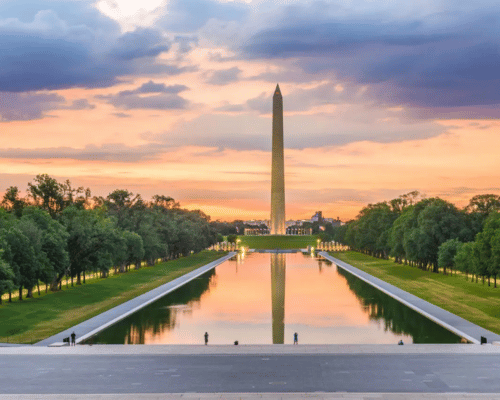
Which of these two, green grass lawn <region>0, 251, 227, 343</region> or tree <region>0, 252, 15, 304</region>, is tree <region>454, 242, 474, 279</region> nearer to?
green grass lawn <region>0, 251, 227, 343</region>

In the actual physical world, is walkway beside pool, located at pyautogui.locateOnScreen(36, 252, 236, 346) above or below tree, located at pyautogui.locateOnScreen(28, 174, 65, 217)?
below

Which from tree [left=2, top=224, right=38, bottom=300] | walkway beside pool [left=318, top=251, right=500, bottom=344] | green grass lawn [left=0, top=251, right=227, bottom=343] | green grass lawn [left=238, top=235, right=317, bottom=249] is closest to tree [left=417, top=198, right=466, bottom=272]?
walkway beside pool [left=318, top=251, right=500, bottom=344]

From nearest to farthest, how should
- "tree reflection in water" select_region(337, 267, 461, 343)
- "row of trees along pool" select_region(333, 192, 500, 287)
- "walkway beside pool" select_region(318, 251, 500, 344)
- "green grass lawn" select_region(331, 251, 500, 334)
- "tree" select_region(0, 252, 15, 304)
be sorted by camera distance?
"walkway beside pool" select_region(318, 251, 500, 344), "tree reflection in water" select_region(337, 267, 461, 343), "green grass lawn" select_region(331, 251, 500, 334), "tree" select_region(0, 252, 15, 304), "row of trees along pool" select_region(333, 192, 500, 287)

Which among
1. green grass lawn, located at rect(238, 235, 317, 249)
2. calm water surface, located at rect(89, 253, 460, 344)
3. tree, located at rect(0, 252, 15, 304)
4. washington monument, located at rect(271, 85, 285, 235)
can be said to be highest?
washington monument, located at rect(271, 85, 285, 235)

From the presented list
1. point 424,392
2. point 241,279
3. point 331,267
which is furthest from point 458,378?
point 331,267

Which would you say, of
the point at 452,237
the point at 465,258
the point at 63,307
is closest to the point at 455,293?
the point at 465,258

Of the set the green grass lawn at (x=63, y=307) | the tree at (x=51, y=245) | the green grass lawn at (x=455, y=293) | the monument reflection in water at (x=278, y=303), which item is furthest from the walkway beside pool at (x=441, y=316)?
the tree at (x=51, y=245)

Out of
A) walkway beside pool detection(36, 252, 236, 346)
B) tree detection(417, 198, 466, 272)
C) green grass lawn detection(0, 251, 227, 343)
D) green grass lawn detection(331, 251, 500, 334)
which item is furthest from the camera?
tree detection(417, 198, 466, 272)
